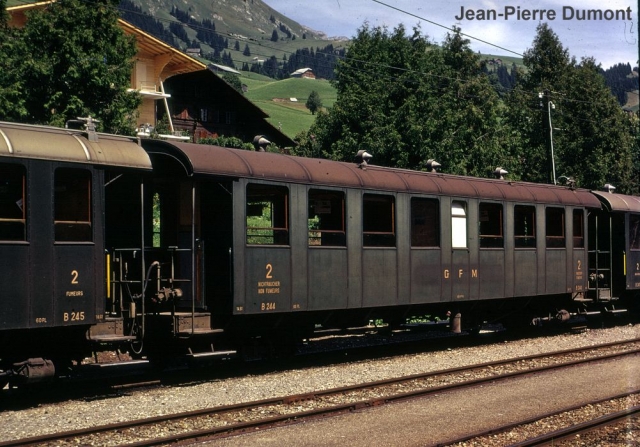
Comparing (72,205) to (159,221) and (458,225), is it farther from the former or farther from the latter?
(458,225)

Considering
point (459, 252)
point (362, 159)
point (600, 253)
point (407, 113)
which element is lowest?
point (600, 253)

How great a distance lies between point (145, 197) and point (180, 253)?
1194 millimetres

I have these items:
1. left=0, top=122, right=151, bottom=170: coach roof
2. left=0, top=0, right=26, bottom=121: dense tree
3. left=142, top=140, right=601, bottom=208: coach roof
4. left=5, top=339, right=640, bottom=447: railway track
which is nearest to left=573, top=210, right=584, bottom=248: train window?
left=142, top=140, right=601, bottom=208: coach roof

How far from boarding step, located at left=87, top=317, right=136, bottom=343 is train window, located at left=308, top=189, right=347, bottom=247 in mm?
3821

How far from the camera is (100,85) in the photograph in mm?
26391

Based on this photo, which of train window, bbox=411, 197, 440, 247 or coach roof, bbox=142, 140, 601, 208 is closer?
coach roof, bbox=142, 140, 601, 208

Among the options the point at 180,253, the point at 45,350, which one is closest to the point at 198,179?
the point at 180,253

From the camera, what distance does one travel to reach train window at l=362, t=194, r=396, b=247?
15.9m

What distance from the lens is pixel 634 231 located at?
2373 cm

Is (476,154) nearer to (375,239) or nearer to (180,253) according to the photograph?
(375,239)

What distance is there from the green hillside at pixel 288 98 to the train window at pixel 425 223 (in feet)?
283

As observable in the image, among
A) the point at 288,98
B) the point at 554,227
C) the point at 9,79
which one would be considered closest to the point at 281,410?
the point at 554,227

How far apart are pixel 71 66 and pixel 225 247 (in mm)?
14845

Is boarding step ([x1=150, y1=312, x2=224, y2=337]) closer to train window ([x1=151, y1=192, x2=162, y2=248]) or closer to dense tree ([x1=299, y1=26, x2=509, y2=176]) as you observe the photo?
train window ([x1=151, y1=192, x2=162, y2=248])
